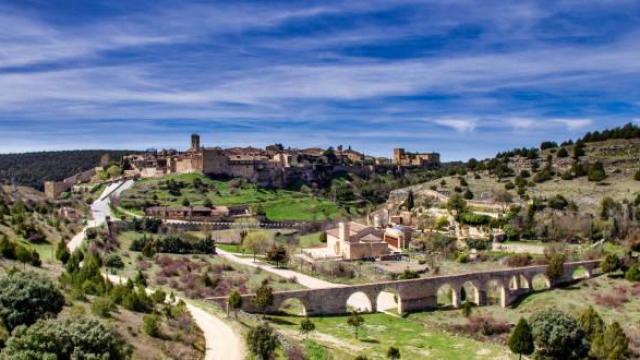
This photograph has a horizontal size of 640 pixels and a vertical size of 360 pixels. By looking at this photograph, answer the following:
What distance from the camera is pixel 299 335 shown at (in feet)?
94.4

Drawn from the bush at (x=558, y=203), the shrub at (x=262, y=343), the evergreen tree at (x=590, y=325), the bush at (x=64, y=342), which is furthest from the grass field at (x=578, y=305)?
the bush at (x=64, y=342)

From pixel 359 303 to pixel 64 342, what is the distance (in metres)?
25.6

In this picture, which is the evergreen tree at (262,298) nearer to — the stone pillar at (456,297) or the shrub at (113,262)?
the shrub at (113,262)

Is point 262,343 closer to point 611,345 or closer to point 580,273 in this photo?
point 611,345

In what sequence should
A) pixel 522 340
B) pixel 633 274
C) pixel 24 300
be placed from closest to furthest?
1. pixel 24 300
2. pixel 522 340
3. pixel 633 274

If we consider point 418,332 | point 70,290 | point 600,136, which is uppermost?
point 600,136

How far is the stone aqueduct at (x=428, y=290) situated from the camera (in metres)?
34.1

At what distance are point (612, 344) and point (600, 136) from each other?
62.2 metres

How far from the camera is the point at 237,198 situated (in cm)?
7719

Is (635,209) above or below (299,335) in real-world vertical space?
above

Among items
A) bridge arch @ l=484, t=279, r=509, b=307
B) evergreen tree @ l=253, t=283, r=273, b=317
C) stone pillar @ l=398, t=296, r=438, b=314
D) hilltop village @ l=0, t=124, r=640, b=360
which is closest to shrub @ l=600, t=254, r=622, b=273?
hilltop village @ l=0, t=124, r=640, b=360

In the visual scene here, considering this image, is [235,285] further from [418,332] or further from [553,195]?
[553,195]

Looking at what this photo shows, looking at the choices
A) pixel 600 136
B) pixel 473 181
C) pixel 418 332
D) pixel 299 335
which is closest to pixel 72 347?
pixel 299 335

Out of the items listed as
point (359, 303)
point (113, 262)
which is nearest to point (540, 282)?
point (359, 303)
